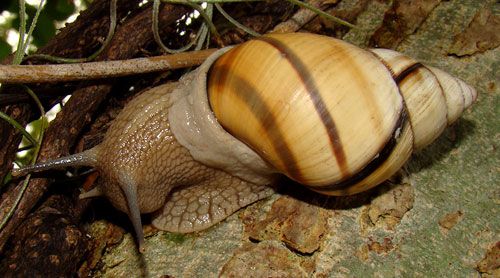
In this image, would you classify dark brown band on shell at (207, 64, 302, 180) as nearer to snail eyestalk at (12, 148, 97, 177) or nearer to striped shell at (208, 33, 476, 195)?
striped shell at (208, 33, 476, 195)

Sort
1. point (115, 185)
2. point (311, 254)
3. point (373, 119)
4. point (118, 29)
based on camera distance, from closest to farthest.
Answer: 1. point (373, 119)
2. point (311, 254)
3. point (115, 185)
4. point (118, 29)

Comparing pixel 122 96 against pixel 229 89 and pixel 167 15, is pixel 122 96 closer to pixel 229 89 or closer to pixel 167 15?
pixel 167 15

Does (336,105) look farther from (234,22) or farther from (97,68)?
(97,68)

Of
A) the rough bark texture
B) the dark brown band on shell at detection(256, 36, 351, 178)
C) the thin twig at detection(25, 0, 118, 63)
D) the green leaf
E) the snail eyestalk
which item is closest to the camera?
the dark brown band on shell at detection(256, 36, 351, 178)

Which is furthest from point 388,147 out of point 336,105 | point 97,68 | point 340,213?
point 97,68

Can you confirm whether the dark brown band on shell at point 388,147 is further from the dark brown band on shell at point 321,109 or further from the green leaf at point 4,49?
the green leaf at point 4,49

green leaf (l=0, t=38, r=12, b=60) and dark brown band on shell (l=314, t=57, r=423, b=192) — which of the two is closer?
dark brown band on shell (l=314, t=57, r=423, b=192)

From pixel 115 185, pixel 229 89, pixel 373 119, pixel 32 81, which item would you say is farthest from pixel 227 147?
pixel 32 81

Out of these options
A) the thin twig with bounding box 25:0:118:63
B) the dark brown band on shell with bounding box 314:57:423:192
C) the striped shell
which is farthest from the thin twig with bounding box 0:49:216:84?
the dark brown band on shell with bounding box 314:57:423:192
